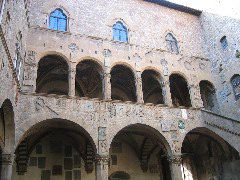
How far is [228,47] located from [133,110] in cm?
645

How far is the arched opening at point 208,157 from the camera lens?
1404 cm

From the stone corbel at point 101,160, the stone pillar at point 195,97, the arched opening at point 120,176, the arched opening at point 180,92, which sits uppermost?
the arched opening at point 180,92

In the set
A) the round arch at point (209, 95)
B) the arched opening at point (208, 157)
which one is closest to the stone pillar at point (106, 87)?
the arched opening at point (208, 157)

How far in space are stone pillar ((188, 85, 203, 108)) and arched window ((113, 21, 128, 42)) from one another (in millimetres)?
3956

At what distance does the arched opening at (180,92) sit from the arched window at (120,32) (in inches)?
134

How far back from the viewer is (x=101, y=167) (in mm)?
11289

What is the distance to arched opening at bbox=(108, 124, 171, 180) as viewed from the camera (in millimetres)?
15383

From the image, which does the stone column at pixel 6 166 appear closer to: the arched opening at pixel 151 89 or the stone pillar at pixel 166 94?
the stone pillar at pixel 166 94

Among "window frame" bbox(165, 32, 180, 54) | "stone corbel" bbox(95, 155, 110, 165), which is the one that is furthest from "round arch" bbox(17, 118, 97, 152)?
"window frame" bbox(165, 32, 180, 54)

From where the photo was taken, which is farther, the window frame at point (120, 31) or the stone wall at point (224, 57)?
the stone wall at point (224, 57)

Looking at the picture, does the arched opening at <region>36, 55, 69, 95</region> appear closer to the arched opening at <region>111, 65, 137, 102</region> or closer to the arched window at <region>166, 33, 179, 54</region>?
the arched opening at <region>111, 65, 137, 102</region>

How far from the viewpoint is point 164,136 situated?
12.8 meters

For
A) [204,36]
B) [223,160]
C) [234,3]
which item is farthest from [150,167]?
[234,3]

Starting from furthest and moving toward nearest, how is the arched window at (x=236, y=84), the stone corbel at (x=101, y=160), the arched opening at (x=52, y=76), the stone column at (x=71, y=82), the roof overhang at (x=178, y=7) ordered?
1. the roof overhang at (x=178, y=7)
2. the arched window at (x=236, y=84)
3. the arched opening at (x=52, y=76)
4. the stone column at (x=71, y=82)
5. the stone corbel at (x=101, y=160)
